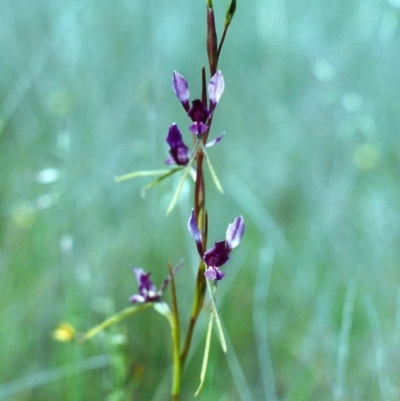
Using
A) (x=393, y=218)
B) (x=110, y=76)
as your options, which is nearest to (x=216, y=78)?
(x=393, y=218)

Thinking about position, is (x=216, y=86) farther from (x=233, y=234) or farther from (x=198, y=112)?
(x=233, y=234)

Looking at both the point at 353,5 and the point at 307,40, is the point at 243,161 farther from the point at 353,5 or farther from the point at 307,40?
the point at 353,5

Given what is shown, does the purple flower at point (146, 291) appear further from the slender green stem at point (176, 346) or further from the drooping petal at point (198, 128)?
the drooping petal at point (198, 128)

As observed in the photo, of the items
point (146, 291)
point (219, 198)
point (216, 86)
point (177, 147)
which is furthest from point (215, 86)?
point (219, 198)

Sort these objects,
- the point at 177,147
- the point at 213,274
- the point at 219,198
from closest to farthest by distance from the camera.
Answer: the point at 213,274, the point at 177,147, the point at 219,198

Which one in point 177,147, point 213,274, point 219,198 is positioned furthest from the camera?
point 219,198

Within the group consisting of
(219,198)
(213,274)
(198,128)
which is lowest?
(213,274)

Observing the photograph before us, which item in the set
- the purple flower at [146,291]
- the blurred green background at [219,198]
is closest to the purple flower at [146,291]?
the purple flower at [146,291]
